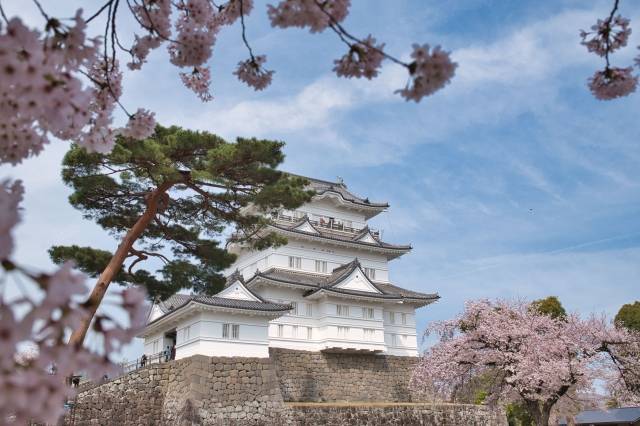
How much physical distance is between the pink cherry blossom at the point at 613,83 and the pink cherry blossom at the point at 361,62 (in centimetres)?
160

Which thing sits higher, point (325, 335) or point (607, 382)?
point (325, 335)

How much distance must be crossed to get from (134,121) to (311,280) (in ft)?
77.0

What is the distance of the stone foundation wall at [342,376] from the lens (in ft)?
77.1

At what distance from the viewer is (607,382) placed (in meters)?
18.5

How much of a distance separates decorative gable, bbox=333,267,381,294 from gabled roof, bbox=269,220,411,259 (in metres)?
2.64

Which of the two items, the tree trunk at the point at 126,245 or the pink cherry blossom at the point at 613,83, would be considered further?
the tree trunk at the point at 126,245

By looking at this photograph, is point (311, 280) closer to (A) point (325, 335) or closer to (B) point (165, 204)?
(A) point (325, 335)

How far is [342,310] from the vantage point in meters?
25.6

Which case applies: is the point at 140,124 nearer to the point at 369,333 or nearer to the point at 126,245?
the point at 126,245

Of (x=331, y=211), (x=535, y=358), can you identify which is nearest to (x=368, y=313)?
(x=331, y=211)

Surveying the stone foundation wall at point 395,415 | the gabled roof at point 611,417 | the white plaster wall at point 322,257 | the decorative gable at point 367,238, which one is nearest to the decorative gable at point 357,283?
the white plaster wall at point 322,257

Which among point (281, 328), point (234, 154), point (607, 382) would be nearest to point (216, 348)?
point (281, 328)

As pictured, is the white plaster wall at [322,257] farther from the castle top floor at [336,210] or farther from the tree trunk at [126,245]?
the tree trunk at [126,245]

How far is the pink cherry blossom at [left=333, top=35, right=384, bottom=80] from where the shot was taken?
280 cm
